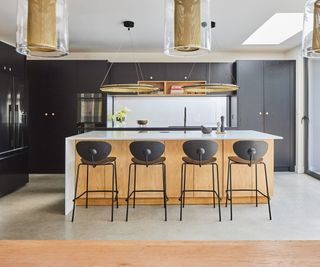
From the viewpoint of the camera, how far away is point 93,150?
11.6 feet

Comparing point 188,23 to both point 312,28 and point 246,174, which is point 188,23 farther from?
point 246,174

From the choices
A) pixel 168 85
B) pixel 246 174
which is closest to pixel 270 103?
pixel 168 85

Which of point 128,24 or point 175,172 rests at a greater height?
point 128,24

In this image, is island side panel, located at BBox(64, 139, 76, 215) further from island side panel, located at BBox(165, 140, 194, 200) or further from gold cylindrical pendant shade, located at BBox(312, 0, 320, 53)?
gold cylindrical pendant shade, located at BBox(312, 0, 320, 53)

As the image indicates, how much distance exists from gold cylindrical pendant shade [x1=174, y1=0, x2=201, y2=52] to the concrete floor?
2660mm

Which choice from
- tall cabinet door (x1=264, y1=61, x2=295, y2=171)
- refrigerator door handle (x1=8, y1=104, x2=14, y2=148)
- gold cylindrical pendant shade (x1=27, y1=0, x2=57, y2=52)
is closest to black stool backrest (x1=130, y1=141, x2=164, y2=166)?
refrigerator door handle (x1=8, y1=104, x2=14, y2=148)

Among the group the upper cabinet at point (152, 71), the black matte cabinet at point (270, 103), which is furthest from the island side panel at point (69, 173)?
the black matte cabinet at point (270, 103)

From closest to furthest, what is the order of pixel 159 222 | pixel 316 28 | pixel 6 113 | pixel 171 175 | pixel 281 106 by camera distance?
pixel 316 28
pixel 159 222
pixel 171 175
pixel 6 113
pixel 281 106

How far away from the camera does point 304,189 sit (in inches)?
200

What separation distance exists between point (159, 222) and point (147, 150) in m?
0.86

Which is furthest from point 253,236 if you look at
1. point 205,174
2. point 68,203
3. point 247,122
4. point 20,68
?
point 20,68

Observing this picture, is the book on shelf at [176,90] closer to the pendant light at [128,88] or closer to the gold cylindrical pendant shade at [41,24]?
the pendant light at [128,88]

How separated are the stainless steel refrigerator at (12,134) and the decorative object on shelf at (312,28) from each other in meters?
4.71

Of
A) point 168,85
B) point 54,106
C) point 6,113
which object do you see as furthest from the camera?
point 168,85
